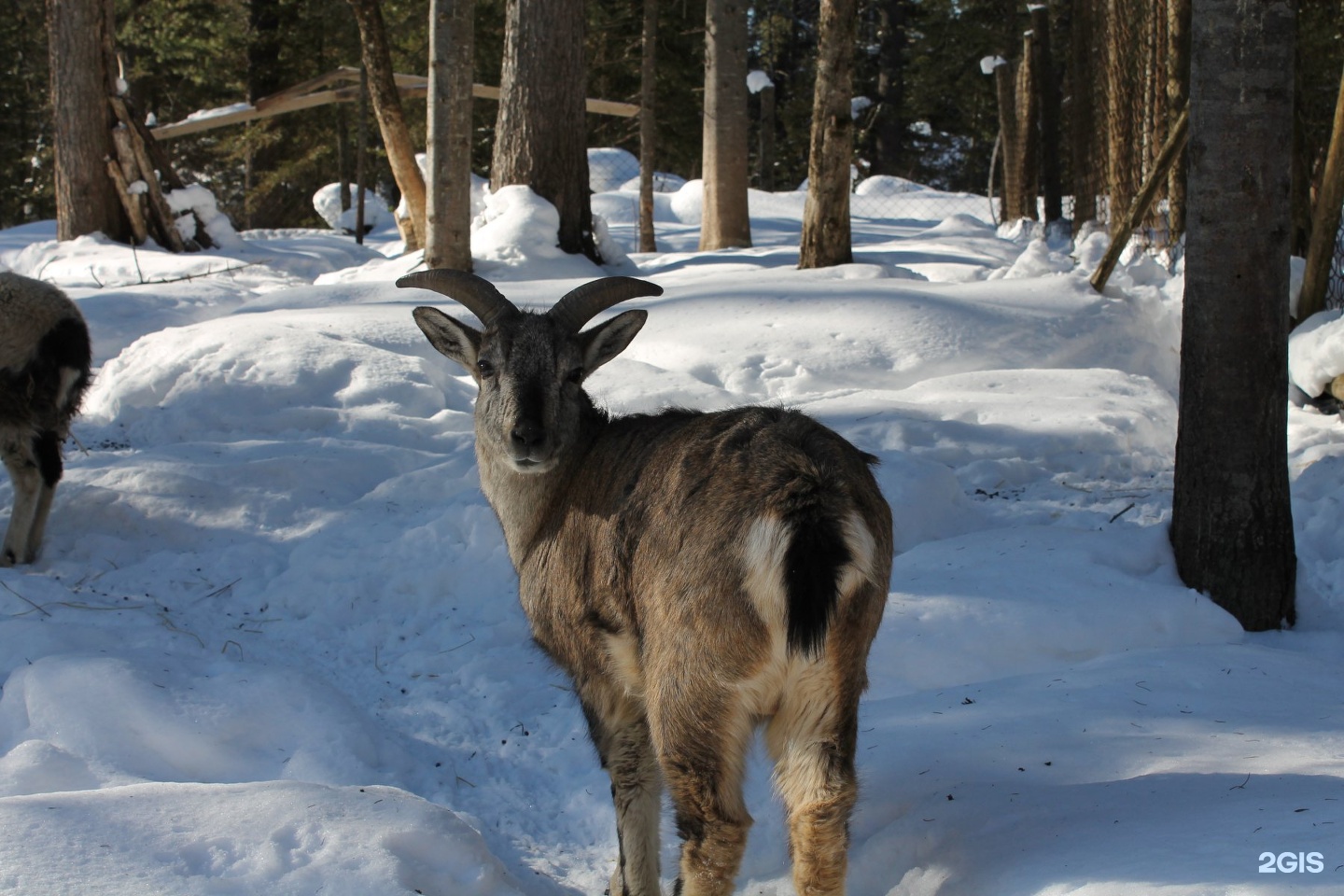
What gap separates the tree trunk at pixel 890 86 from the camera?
36.3m

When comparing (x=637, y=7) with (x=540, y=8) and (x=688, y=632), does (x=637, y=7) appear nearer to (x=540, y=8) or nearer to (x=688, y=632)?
(x=540, y=8)

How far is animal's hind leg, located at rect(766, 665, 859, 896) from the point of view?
10.3ft

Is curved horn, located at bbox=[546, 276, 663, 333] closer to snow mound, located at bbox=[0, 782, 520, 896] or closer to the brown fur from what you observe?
the brown fur

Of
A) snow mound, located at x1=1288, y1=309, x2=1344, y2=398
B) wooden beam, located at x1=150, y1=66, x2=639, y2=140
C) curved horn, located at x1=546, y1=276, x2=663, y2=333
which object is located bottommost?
snow mound, located at x1=1288, y1=309, x2=1344, y2=398

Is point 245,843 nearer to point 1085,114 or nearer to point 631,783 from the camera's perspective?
point 631,783

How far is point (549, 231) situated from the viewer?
42.9ft

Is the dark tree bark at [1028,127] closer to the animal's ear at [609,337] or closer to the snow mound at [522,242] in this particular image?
the snow mound at [522,242]

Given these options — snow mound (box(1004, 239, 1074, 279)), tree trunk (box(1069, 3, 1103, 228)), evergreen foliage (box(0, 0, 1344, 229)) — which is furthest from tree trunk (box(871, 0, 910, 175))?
snow mound (box(1004, 239, 1074, 279))

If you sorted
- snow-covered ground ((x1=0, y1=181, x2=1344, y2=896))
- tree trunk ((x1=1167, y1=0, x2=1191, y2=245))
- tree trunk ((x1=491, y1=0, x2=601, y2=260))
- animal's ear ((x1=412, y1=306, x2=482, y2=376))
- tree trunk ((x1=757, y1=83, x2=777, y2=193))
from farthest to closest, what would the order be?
tree trunk ((x1=757, y1=83, x2=777, y2=193)) < tree trunk ((x1=491, y1=0, x2=601, y2=260)) < tree trunk ((x1=1167, y1=0, x2=1191, y2=245)) < animal's ear ((x1=412, y1=306, x2=482, y2=376)) < snow-covered ground ((x1=0, y1=181, x2=1344, y2=896))

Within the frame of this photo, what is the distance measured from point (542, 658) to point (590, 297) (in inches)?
65.3

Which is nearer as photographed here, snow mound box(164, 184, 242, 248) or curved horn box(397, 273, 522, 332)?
curved horn box(397, 273, 522, 332)

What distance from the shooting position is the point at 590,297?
4910 mm

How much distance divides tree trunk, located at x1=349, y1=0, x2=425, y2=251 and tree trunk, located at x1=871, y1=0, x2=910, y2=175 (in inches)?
942

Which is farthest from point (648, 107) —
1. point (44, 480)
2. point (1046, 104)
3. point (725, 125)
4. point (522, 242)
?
point (1046, 104)
